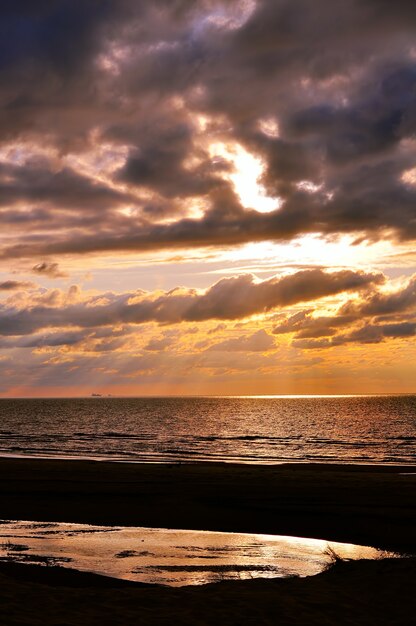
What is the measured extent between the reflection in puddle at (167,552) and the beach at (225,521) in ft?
3.44

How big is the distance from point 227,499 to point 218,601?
17097mm

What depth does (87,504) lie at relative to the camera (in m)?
28.8

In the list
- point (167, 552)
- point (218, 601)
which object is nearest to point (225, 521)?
point (167, 552)

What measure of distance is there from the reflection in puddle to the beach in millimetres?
1049

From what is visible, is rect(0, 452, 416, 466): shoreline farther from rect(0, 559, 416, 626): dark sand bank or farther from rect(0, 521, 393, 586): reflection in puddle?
rect(0, 559, 416, 626): dark sand bank

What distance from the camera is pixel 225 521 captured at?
83.5 ft

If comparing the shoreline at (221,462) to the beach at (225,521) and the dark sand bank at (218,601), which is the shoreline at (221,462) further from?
the dark sand bank at (218,601)

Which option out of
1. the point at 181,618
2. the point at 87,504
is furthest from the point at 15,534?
the point at 181,618

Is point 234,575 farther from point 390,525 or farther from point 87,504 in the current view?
point 87,504

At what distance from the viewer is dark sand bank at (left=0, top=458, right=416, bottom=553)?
24.5 m

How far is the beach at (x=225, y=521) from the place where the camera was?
42.9 ft

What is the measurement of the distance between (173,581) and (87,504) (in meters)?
13.6

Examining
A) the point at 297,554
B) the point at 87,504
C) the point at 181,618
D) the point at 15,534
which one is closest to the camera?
the point at 181,618

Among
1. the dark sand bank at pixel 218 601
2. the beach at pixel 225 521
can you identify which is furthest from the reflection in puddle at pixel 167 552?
the dark sand bank at pixel 218 601
